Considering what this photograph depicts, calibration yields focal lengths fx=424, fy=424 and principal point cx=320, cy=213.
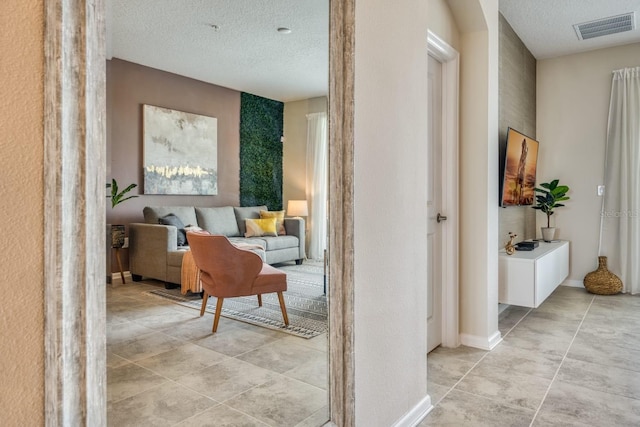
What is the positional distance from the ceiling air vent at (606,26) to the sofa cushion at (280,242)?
170 inches

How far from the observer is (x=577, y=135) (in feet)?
16.9

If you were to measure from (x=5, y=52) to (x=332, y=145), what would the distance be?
3.42 feet

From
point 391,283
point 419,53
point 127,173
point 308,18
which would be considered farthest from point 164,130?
point 419,53

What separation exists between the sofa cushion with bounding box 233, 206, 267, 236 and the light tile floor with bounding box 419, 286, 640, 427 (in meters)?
1.38

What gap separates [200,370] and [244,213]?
49 cm

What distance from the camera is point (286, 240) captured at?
1.54 meters

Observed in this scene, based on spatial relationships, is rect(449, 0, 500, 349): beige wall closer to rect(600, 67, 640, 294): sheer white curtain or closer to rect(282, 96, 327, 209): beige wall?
rect(282, 96, 327, 209): beige wall

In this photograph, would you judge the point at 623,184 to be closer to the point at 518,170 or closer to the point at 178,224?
the point at 518,170

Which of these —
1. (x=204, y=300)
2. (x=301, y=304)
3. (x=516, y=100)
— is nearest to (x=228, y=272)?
(x=204, y=300)

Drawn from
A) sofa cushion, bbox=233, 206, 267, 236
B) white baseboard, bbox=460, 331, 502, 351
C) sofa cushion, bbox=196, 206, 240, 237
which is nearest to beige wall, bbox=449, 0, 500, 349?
white baseboard, bbox=460, 331, 502, 351

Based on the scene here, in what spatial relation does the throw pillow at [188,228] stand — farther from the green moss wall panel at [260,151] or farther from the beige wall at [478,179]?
the beige wall at [478,179]

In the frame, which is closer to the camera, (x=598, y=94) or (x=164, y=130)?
(x=164, y=130)

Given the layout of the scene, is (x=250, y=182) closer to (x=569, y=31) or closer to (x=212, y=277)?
(x=212, y=277)

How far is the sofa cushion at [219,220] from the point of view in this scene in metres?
1.25
